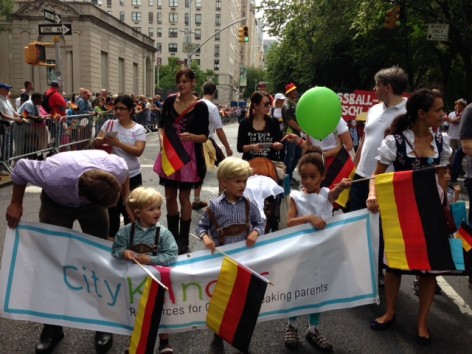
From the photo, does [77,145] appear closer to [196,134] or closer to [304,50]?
[196,134]

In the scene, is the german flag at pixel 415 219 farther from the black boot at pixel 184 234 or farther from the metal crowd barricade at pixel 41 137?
the metal crowd barricade at pixel 41 137

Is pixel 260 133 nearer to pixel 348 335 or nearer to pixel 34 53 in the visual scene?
pixel 348 335

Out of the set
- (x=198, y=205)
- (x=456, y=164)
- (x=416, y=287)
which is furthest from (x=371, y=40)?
(x=416, y=287)

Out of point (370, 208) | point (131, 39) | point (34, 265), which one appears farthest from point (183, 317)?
point (131, 39)

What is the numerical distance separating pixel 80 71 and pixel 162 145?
37.5 metres

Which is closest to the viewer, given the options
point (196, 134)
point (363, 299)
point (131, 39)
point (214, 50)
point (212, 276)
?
point (212, 276)

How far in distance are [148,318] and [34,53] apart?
1524 cm

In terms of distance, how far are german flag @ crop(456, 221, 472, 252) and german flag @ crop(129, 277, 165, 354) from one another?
2264mm

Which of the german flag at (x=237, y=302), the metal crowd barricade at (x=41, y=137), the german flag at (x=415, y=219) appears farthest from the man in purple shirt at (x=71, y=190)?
the metal crowd barricade at (x=41, y=137)

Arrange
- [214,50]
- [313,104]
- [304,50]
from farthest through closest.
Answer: [214,50] < [304,50] < [313,104]

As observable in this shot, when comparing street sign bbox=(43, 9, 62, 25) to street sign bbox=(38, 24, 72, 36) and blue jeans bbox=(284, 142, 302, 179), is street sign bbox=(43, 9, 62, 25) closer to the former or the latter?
street sign bbox=(38, 24, 72, 36)

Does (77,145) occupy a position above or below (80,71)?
below

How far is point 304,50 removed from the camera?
26.3 metres

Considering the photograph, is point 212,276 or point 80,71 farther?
point 80,71
